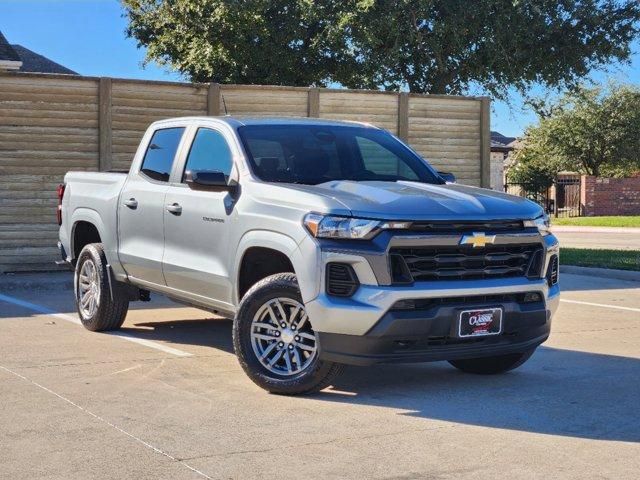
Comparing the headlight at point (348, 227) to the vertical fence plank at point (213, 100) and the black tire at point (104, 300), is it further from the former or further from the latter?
the vertical fence plank at point (213, 100)

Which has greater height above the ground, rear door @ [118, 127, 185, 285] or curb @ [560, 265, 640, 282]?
rear door @ [118, 127, 185, 285]

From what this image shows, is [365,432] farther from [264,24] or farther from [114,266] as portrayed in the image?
[264,24]

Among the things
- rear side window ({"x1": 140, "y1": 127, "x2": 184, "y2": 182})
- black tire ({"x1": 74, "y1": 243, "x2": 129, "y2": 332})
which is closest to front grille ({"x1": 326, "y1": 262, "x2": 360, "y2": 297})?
rear side window ({"x1": 140, "y1": 127, "x2": 184, "y2": 182})

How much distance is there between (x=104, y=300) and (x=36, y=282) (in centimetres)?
436

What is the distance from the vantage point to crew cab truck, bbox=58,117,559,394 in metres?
6.50

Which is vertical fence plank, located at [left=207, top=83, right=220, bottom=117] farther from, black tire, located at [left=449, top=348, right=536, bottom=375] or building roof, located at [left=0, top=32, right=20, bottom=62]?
building roof, located at [left=0, top=32, right=20, bottom=62]

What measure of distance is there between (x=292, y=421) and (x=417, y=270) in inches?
49.7

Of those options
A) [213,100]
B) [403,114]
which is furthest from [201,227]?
[403,114]

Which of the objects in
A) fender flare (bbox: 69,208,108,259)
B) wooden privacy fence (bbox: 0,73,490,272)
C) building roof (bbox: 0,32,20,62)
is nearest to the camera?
fender flare (bbox: 69,208,108,259)

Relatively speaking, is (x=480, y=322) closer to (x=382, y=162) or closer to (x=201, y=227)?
(x=382, y=162)

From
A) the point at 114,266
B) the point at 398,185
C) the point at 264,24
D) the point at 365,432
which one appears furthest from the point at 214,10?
the point at 365,432

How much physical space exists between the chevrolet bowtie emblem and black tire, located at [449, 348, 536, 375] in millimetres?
1185

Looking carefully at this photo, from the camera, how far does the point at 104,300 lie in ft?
30.9

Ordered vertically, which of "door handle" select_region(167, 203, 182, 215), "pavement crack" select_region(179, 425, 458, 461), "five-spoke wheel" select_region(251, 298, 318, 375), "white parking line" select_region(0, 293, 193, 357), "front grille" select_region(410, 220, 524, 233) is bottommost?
"pavement crack" select_region(179, 425, 458, 461)
